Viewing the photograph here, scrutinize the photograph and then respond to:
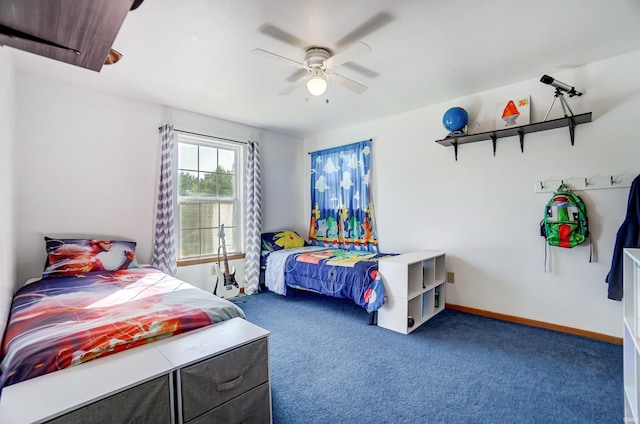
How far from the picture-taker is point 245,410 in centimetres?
136

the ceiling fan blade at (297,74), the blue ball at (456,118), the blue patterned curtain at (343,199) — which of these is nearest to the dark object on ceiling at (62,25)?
the ceiling fan blade at (297,74)

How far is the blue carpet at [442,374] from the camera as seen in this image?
64.6 inches

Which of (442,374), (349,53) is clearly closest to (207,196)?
(349,53)

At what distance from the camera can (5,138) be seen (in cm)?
178

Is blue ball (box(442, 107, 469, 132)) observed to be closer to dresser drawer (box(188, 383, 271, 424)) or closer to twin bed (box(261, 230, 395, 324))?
twin bed (box(261, 230, 395, 324))

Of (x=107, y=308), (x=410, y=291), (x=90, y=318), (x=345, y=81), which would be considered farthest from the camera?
(x=410, y=291)

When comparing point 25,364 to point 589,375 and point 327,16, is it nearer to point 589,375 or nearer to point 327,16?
point 327,16

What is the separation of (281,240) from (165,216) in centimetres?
160

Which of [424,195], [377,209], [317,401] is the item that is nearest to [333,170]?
[377,209]

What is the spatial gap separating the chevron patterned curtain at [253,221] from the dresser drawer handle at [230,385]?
107 inches

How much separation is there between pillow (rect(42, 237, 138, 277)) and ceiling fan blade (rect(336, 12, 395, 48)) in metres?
2.71

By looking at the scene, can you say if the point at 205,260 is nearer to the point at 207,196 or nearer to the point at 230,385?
the point at 207,196

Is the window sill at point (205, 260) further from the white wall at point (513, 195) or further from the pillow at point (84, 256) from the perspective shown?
the white wall at point (513, 195)

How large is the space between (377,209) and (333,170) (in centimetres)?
95
